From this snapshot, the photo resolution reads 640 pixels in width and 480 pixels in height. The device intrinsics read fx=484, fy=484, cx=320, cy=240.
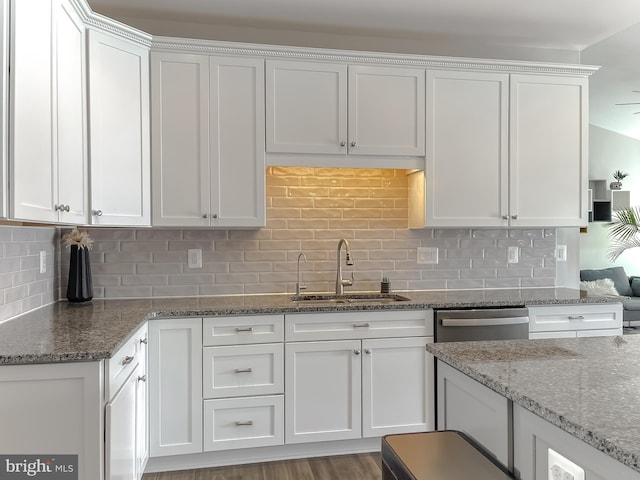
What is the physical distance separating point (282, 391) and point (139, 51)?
206 cm

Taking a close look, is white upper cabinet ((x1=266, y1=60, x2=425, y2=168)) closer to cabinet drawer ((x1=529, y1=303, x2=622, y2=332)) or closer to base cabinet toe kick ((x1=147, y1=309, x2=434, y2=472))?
base cabinet toe kick ((x1=147, y1=309, x2=434, y2=472))

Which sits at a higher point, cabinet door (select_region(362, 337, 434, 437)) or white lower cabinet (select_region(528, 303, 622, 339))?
white lower cabinet (select_region(528, 303, 622, 339))

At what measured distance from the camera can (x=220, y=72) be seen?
2852 mm

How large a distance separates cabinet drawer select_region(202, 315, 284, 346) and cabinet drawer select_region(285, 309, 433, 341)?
0.07 metres

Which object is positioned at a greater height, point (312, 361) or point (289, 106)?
point (289, 106)

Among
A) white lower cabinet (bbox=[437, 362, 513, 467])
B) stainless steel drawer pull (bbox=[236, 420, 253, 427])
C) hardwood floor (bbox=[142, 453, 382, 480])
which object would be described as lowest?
hardwood floor (bbox=[142, 453, 382, 480])

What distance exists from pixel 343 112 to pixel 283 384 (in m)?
1.65

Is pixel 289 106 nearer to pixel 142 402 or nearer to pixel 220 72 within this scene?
pixel 220 72

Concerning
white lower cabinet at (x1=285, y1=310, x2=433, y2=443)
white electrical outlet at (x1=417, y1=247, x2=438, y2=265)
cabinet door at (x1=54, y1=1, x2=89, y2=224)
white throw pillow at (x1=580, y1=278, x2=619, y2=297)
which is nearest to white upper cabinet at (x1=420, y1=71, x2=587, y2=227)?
white electrical outlet at (x1=417, y1=247, x2=438, y2=265)

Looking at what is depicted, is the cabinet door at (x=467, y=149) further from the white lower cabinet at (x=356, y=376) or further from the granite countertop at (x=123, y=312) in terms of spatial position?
the white lower cabinet at (x=356, y=376)

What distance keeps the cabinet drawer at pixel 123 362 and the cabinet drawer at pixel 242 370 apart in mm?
392

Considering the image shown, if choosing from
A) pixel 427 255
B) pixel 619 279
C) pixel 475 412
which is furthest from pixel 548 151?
pixel 619 279

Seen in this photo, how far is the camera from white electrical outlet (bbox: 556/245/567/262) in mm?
3631

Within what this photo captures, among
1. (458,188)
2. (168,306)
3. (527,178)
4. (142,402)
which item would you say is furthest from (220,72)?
(527,178)
